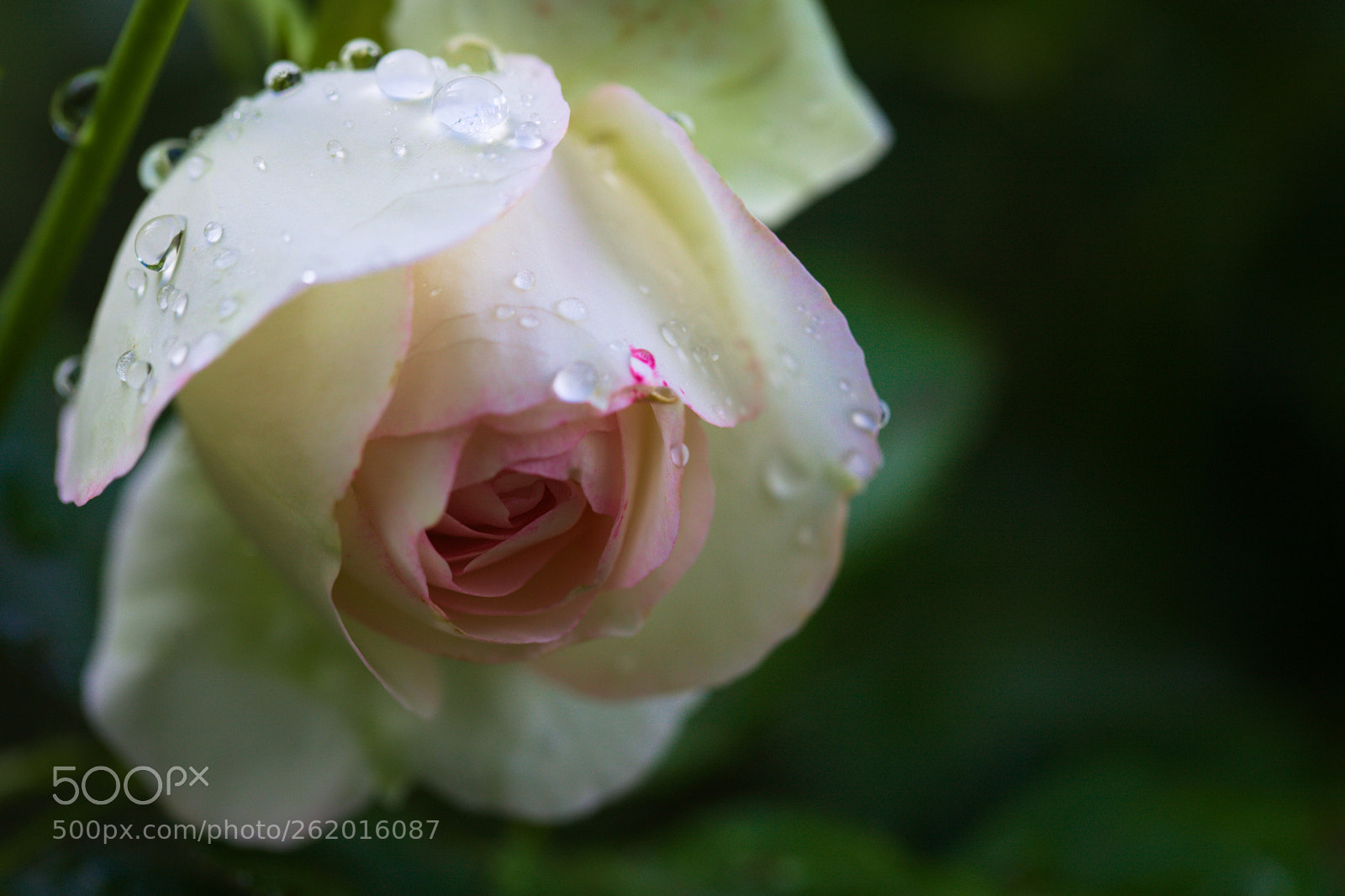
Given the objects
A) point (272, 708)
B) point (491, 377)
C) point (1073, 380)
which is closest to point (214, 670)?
point (272, 708)

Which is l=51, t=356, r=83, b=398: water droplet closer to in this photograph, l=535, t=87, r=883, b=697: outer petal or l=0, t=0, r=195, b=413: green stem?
l=0, t=0, r=195, b=413: green stem

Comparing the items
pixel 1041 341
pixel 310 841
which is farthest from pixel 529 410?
pixel 1041 341

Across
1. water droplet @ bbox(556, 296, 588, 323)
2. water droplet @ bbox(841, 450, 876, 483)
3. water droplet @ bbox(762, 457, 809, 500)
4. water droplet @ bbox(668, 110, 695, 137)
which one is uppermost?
water droplet @ bbox(556, 296, 588, 323)

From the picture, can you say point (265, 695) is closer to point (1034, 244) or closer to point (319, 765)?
point (319, 765)

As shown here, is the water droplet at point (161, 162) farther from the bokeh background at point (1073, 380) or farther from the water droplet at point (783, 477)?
the bokeh background at point (1073, 380)

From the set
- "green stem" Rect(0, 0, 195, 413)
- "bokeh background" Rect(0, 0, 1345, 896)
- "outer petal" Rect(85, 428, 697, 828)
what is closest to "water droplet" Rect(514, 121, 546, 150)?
"green stem" Rect(0, 0, 195, 413)

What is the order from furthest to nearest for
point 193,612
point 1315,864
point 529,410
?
1. point 1315,864
2. point 193,612
3. point 529,410

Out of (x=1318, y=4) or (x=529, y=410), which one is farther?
(x=1318, y=4)
